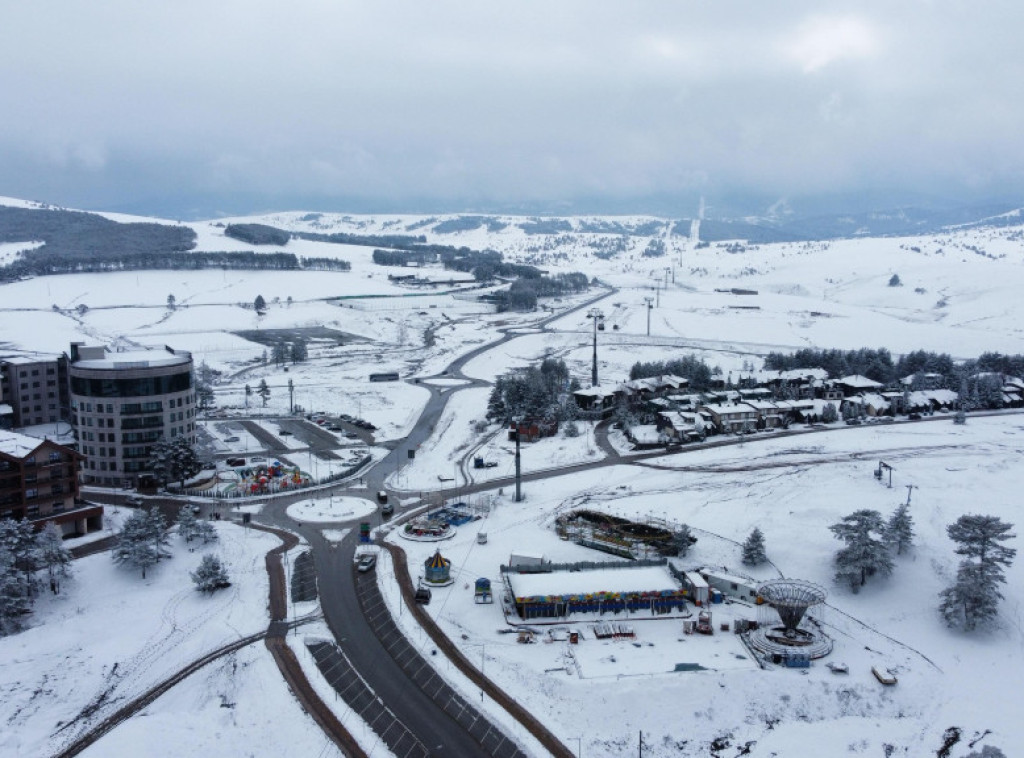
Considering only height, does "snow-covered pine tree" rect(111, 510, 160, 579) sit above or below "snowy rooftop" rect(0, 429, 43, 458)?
below

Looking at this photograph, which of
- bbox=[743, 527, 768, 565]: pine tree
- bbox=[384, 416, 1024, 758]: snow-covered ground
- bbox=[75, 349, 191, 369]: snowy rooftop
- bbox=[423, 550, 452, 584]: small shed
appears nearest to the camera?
bbox=[384, 416, 1024, 758]: snow-covered ground

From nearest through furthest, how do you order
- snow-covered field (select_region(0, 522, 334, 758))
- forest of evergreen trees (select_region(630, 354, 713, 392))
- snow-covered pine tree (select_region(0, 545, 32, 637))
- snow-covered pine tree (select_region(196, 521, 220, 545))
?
snow-covered field (select_region(0, 522, 334, 758)), snow-covered pine tree (select_region(0, 545, 32, 637)), snow-covered pine tree (select_region(196, 521, 220, 545)), forest of evergreen trees (select_region(630, 354, 713, 392))

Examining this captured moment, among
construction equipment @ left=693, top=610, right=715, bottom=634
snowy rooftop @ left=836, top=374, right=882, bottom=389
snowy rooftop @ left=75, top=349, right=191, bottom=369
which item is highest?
snowy rooftop @ left=75, top=349, right=191, bottom=369

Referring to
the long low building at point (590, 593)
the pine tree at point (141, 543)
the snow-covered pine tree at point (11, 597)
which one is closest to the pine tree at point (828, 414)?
the long low building at point (590, 593)

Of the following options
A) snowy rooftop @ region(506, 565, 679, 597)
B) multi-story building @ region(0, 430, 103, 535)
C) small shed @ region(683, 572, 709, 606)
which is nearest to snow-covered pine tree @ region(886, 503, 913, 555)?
small shed @ region(683, 572, 709, 606)

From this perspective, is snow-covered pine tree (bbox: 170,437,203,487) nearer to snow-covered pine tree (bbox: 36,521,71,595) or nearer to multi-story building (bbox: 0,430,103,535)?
multi-story building (bbox: 0,430,103,535)

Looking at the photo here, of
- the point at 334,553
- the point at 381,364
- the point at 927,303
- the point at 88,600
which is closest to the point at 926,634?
the point at 334,553

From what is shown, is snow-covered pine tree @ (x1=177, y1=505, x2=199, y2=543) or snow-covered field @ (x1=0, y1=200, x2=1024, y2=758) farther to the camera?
snow-covered pine tree @ (x1=177, y1=505, x2=199, y2=543)

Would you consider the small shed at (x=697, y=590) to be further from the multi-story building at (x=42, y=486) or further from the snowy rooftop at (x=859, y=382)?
the snowy rooftop at (x=859, y=382)
